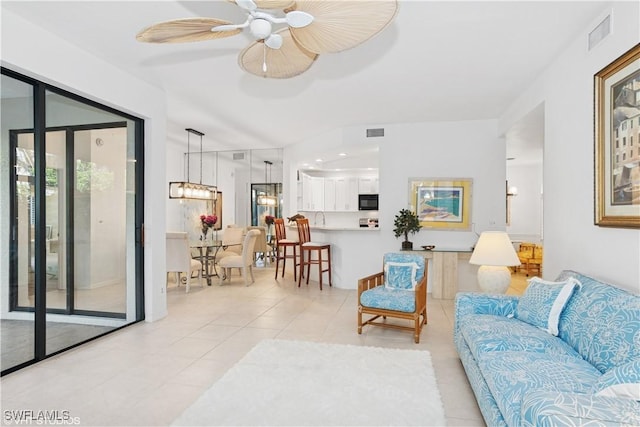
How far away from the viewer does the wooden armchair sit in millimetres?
3656

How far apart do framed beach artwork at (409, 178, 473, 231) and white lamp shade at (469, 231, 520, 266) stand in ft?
6.93

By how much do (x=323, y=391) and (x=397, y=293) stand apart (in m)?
1.62

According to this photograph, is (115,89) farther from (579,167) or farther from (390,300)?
(579,167)

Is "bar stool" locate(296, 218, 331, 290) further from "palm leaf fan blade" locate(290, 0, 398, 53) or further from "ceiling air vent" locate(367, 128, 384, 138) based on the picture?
"palm leaf fan blade" locate(290, 0, 398, 53)

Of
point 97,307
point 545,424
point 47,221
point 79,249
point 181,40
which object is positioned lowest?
point 97,307

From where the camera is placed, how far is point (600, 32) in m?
2.66

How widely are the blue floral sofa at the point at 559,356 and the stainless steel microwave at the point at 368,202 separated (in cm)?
616

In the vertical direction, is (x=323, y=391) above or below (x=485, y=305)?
below

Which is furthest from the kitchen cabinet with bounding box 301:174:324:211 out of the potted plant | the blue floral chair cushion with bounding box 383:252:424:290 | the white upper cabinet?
the blue floral chair cushion with bounding box 383:252:424:290

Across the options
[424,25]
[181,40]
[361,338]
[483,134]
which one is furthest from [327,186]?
[181,40]

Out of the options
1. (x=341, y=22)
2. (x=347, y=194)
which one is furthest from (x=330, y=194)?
(x=341, y=22)

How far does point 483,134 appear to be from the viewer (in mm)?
A: 5793

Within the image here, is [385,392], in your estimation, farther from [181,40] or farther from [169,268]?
[169,268]

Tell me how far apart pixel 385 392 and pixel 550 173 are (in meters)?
2.66
